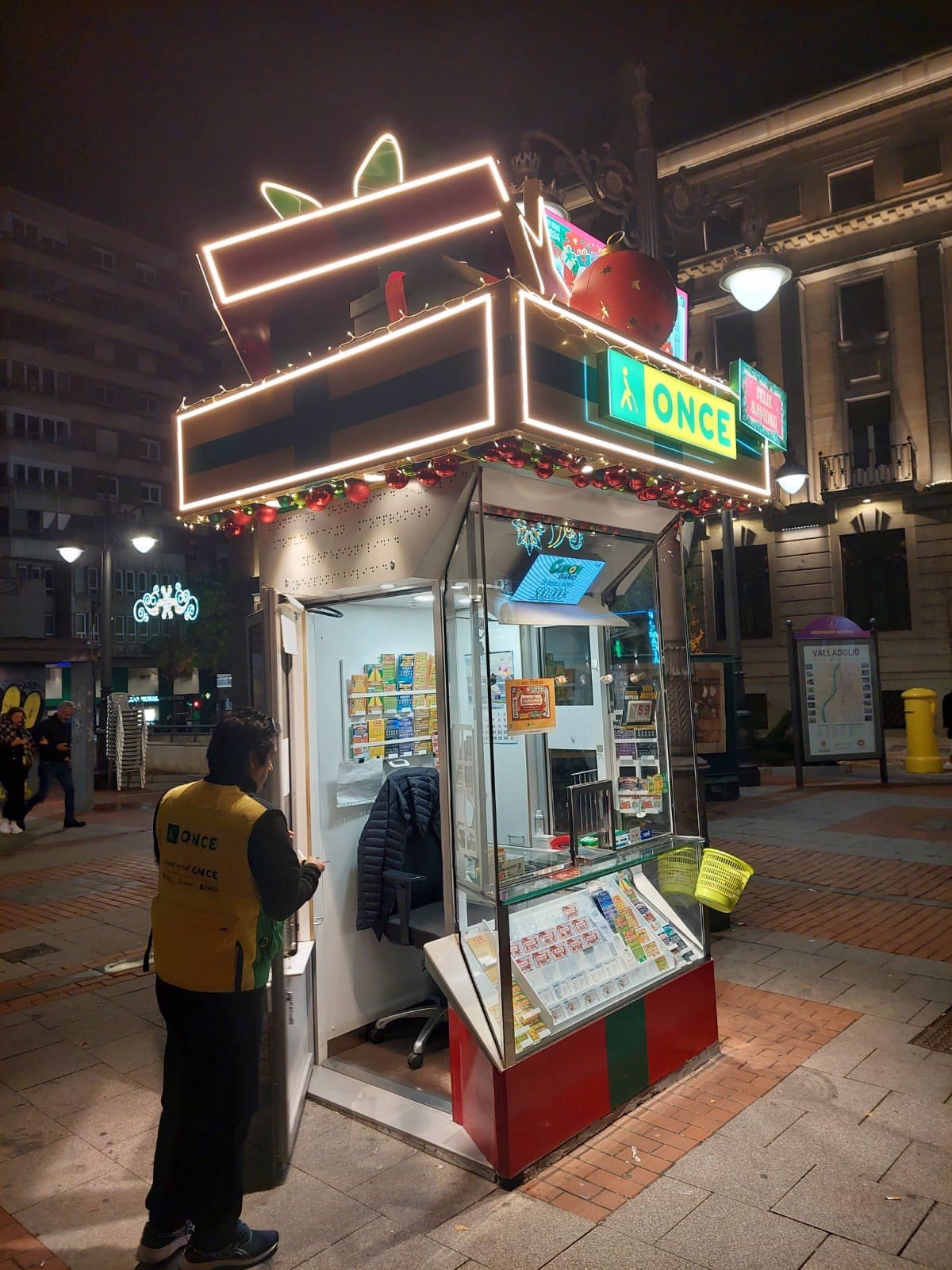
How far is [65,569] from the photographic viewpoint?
40.4 m

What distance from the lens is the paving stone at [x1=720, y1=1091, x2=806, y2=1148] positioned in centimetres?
349

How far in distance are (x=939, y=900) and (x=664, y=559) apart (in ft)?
13.7

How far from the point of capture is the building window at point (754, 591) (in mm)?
26406

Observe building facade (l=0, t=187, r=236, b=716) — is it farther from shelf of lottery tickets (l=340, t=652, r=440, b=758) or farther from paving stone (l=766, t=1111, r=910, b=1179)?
paving stone (l=766, t=1111, r=910, b=1179)

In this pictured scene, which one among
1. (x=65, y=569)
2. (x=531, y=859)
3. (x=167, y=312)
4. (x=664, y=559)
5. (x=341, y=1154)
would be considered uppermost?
(x=167, y=312)

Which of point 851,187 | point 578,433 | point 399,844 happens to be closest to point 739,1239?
point 399,844

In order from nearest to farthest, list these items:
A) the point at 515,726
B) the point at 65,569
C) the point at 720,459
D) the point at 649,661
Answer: the point at 515,726
the point at 720,459
the point at 649,661
the point at 65,569

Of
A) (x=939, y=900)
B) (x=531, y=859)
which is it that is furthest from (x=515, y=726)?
(x=939, y=900)

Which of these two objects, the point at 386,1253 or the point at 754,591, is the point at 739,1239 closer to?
the point at 386,1253

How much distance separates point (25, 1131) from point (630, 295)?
4.76 meters

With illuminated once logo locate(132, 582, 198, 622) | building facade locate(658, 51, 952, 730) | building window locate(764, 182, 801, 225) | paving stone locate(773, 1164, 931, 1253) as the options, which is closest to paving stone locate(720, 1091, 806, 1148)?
paving stone locate(773, 1164, 931, 1253)

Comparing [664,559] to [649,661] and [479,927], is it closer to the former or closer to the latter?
[649,661]

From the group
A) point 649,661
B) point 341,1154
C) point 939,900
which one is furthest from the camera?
point 939,900

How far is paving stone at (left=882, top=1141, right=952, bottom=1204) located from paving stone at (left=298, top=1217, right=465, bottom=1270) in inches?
64.9
